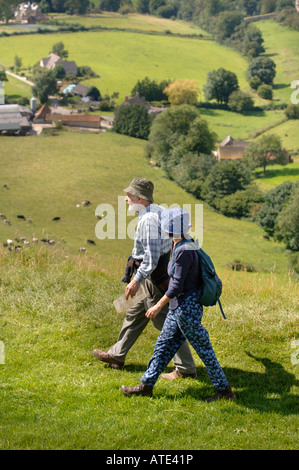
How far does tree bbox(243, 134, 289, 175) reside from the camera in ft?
259

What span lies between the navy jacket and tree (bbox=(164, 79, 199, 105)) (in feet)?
351

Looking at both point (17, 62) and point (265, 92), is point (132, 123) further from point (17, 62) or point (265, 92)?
point (265, 92)

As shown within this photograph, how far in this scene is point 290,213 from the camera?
54219 mm

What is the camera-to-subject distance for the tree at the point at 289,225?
5110 centimetres

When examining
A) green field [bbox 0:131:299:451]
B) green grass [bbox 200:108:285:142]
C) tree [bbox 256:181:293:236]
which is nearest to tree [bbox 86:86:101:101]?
green grass [bbox 200:108:285:142]

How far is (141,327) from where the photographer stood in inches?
232

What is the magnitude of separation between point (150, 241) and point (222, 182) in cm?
6023

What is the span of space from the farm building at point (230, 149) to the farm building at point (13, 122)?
29.7 m

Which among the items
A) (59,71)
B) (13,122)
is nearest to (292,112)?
(59,71)

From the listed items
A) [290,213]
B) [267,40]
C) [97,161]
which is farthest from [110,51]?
[290,213]

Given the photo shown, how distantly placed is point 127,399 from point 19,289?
3.64 m

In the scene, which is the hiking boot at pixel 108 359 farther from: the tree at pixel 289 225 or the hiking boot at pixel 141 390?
the tree at pixel 289 225
